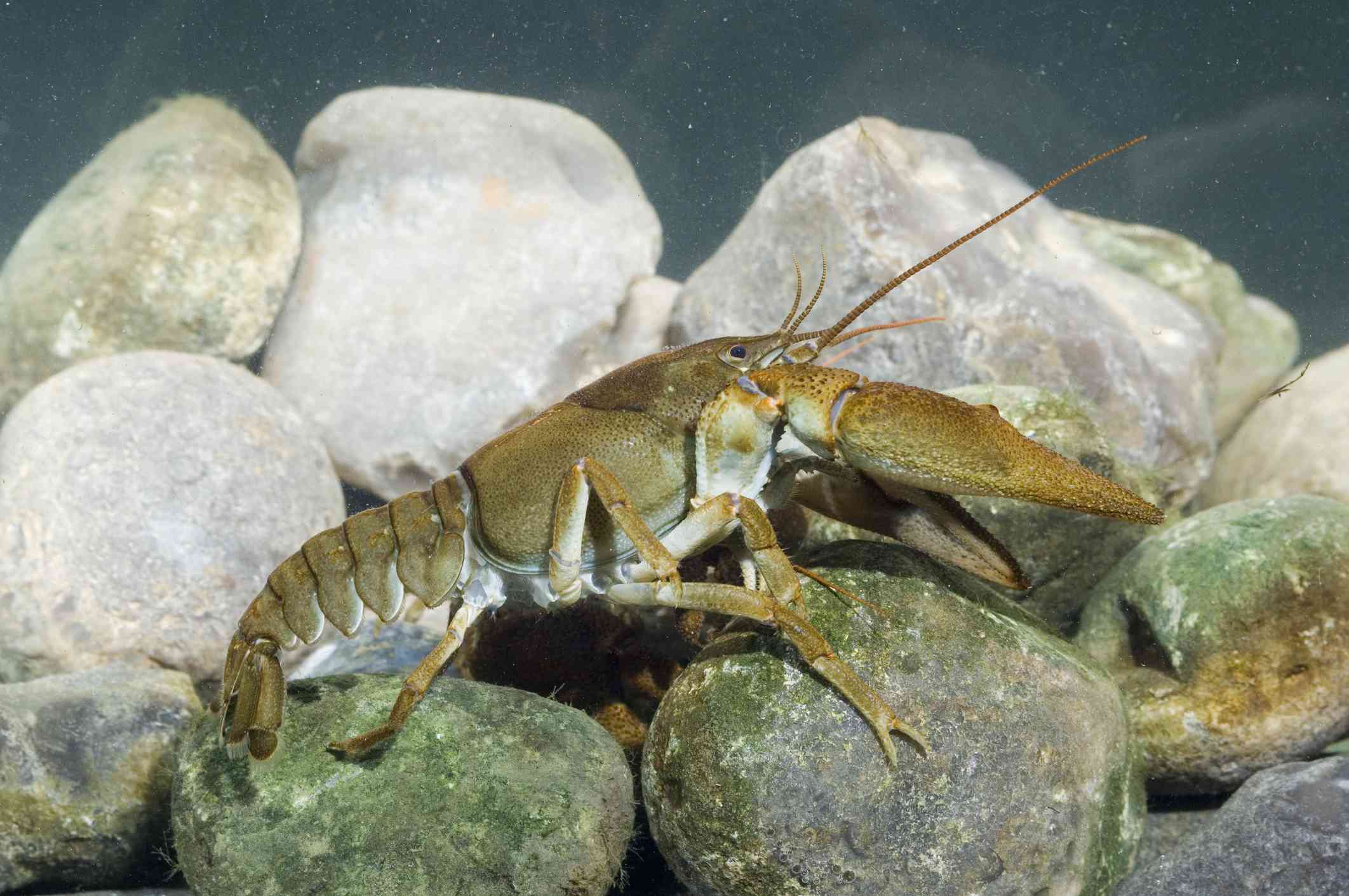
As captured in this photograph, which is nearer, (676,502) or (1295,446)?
(676,502)

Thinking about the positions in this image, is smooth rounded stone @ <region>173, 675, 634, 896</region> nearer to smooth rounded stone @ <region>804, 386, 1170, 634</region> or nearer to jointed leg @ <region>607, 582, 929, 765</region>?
jointed leg @ <region>607, 582, 929, 765</region>

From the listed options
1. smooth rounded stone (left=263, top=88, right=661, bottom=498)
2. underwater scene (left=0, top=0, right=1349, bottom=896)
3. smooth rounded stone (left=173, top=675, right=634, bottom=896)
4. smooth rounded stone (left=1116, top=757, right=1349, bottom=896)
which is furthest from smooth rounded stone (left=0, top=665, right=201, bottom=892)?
smooth rounded stone (left=1116, top=757, right=1349, bottom=896)

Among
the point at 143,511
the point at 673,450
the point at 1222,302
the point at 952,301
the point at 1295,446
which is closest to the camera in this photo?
the point at 673,450

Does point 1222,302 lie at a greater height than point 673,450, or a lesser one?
lesser

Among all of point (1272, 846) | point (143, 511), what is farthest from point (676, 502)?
point (143, 511)

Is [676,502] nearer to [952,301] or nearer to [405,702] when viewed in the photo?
[405,702]

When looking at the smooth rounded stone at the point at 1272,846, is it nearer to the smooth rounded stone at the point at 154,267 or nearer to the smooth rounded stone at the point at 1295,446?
the smooth rounded stone at the point at 1295,446
